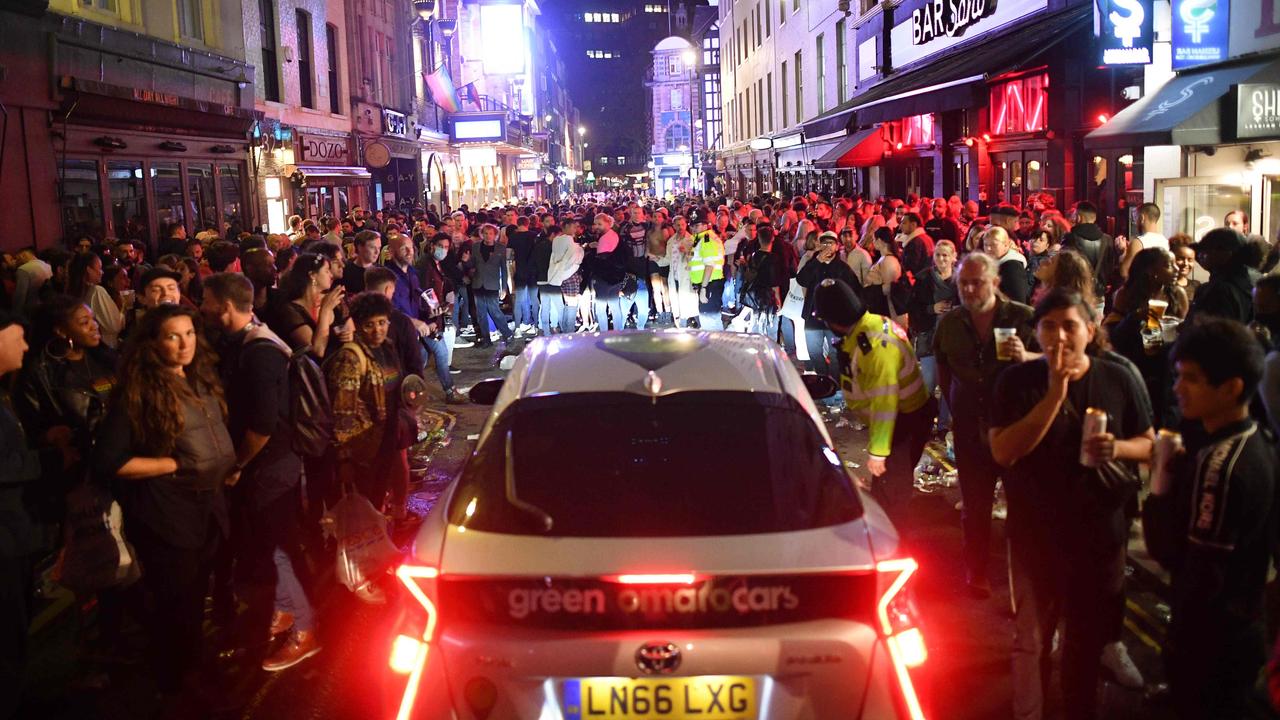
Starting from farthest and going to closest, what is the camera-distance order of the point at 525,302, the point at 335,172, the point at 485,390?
the point at 335,172
the point at 525,302
the point at 485,390

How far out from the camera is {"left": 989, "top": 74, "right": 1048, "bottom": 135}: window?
1800cm

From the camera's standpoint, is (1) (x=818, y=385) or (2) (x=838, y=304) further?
(2) (x=838, y=304)

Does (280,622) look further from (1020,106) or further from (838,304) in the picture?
(1020,106)

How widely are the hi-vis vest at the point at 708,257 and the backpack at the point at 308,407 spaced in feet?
33.5

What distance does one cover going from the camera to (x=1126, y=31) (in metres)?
13.5

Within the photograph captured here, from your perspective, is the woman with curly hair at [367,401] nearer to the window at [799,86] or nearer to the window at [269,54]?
the window at [269,54]

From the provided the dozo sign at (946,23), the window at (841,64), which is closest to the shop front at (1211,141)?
the dozo sign at (946,23)

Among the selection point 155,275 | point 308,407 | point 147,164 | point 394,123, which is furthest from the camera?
point 394,123

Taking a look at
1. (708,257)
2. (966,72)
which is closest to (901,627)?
(708,257)

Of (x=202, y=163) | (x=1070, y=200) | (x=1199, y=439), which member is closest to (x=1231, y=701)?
(x=1199, y=439)

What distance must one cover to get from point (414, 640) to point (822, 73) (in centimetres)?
3565

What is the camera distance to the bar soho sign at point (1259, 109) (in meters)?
11.0

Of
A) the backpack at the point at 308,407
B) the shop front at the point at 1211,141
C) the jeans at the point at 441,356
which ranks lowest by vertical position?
the jeans at the point at 441,356

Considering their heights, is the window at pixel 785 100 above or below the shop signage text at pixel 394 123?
above
